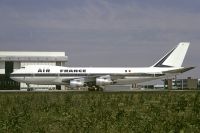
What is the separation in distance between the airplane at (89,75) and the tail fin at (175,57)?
90 centimetres

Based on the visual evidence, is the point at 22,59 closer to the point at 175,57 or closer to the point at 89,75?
the point at 89,75

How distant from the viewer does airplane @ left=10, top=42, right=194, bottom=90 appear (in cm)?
6744

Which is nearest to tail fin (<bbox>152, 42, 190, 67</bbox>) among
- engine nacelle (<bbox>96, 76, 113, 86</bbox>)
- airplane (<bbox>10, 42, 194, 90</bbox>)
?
airplane (<bbox>10, 42, 194, 90</bbox>)

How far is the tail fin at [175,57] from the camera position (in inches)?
2911

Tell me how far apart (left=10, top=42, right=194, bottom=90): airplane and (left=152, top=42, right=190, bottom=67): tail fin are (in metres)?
0.90

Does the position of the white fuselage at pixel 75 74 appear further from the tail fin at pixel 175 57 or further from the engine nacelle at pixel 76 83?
the tail fin at pixel 175 57

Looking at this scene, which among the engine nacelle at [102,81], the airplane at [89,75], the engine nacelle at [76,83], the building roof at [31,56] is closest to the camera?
the engine nacelle at [76,83]

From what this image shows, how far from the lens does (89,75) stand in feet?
225

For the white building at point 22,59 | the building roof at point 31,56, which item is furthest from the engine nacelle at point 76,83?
the building roof at point 31,56

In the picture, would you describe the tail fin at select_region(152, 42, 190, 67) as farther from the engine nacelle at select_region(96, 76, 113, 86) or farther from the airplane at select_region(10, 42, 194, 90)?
the engine nacelle at select_region(96, 76, 113, 86)

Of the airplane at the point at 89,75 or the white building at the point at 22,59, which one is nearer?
the airplane at the point at 89,75

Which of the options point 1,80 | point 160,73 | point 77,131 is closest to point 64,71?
point 160,73

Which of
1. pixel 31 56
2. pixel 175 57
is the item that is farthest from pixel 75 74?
pixel 31 56

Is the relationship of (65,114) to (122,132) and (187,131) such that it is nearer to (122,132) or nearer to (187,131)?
(122,132)
